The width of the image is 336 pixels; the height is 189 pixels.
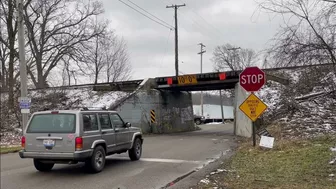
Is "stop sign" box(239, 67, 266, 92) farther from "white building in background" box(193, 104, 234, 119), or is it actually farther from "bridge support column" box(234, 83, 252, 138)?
"white building in background" box(193, 104, 234, 119)

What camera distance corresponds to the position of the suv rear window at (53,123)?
9516 millimetres

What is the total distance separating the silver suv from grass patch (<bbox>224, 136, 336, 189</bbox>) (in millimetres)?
3561

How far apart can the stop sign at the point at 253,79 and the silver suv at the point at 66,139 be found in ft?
18.0

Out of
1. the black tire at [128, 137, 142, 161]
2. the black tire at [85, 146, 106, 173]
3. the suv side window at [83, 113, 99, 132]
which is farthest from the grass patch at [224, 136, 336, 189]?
the suv side window at [83, 113, 99, 132]

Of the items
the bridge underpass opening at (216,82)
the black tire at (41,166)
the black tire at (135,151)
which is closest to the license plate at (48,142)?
the black tire at (41,166)

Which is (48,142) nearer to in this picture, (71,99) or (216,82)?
(216,82)

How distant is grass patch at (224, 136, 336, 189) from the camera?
7.21m

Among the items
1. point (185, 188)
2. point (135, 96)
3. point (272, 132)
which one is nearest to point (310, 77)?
point (272, 132)

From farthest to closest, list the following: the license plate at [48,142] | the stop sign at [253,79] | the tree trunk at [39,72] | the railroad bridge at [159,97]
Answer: the tree trunk at [39,72]
the railroad bridge at [159,97]
the stop sign at [253,79]
the license plate at [48,142]

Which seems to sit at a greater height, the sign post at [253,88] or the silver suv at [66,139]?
the sign post at [253,88]

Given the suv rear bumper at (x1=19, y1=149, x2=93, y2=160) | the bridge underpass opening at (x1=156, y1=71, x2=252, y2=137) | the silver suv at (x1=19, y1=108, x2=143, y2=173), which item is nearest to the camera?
the suv rear bumper at (x1=19, y1=149, x2=93, y2=160)

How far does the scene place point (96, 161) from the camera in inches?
390

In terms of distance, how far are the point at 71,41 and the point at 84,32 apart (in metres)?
1.82

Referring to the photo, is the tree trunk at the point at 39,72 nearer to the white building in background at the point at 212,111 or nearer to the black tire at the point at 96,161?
the black tire at the point at 96,161
